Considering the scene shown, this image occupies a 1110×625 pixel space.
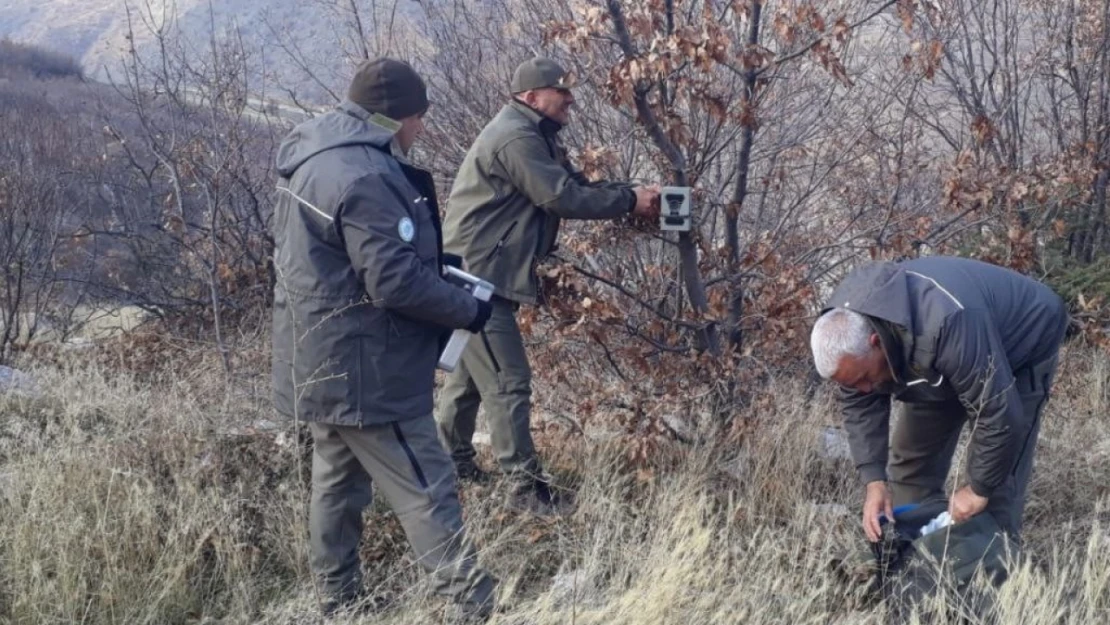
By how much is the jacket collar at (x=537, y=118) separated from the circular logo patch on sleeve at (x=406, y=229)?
1.34 meters

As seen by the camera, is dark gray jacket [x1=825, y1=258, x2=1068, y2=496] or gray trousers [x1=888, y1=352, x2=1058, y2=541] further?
gray trousers [x1=888, y1=352, x2=1058, y2=541]

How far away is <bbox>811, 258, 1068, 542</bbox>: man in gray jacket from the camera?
11.4 feet

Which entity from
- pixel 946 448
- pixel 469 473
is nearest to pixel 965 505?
pixel 946 448

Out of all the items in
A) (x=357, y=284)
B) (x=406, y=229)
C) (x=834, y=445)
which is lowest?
(x=834, y=445)

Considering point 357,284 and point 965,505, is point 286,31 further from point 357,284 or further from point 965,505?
point 965,505

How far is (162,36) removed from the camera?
7629 millimetres

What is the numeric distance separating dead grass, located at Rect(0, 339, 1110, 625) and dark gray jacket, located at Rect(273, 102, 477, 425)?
28cm

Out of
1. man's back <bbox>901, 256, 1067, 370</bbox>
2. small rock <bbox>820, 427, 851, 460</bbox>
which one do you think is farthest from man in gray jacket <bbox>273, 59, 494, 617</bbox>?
small rock <bbox>820, 427, 851, 460</bbox>

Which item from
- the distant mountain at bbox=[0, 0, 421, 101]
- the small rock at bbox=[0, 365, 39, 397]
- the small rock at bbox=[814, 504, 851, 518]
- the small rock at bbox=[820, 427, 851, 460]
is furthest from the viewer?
the distant mountain at bbox=[0, 0, 421, 101]

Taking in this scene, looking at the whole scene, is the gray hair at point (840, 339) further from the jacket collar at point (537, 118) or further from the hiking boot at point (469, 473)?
the hiking boot at point (469, 473)

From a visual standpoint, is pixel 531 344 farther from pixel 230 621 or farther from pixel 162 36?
pixel 162 36

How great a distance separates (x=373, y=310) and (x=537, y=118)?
1513 mm

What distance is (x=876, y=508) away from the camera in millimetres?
3906

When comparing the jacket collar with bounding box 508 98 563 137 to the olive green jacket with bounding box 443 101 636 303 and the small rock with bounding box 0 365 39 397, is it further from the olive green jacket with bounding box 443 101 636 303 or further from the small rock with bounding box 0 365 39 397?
the small rock with bounding box 0 365 39 397
